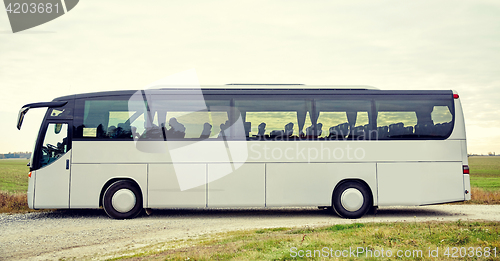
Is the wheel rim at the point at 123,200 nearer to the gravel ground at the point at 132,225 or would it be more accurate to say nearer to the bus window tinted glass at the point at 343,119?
the gravel ground at the point at 132,225

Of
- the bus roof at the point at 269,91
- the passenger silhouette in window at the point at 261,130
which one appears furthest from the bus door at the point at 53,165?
A: the passenger silhouette in window at the point at 261,130

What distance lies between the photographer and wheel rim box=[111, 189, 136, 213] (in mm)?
10844

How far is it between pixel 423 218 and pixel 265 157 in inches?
183

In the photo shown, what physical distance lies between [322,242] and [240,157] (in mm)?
4238

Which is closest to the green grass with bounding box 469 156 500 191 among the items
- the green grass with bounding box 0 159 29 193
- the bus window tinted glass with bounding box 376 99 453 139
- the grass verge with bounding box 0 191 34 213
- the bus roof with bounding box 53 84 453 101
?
the bus window tinted glass with bounding box 376 99 453 139

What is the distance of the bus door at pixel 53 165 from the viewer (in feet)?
35.5

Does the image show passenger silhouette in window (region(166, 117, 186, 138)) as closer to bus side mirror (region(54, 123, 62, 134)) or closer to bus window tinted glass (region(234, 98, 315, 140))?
bus window tinted glass (region(234, 98, 315, 140))

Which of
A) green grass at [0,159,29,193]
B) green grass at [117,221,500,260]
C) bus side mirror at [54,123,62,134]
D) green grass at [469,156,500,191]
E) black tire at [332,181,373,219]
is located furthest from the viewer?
green grass at [469,156,500,191]

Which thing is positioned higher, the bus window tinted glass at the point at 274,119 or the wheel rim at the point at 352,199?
the bus window tinted glass at the point at 274,119

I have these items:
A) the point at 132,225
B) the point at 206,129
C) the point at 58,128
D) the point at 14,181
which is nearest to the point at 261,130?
the point at 206,129

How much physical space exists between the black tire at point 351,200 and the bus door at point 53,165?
7.34 meters

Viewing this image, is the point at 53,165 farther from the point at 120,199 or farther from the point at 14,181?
the point at 14,181

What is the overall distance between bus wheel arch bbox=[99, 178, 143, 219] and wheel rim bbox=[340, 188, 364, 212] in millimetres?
5632

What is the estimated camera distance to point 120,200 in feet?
35.6
